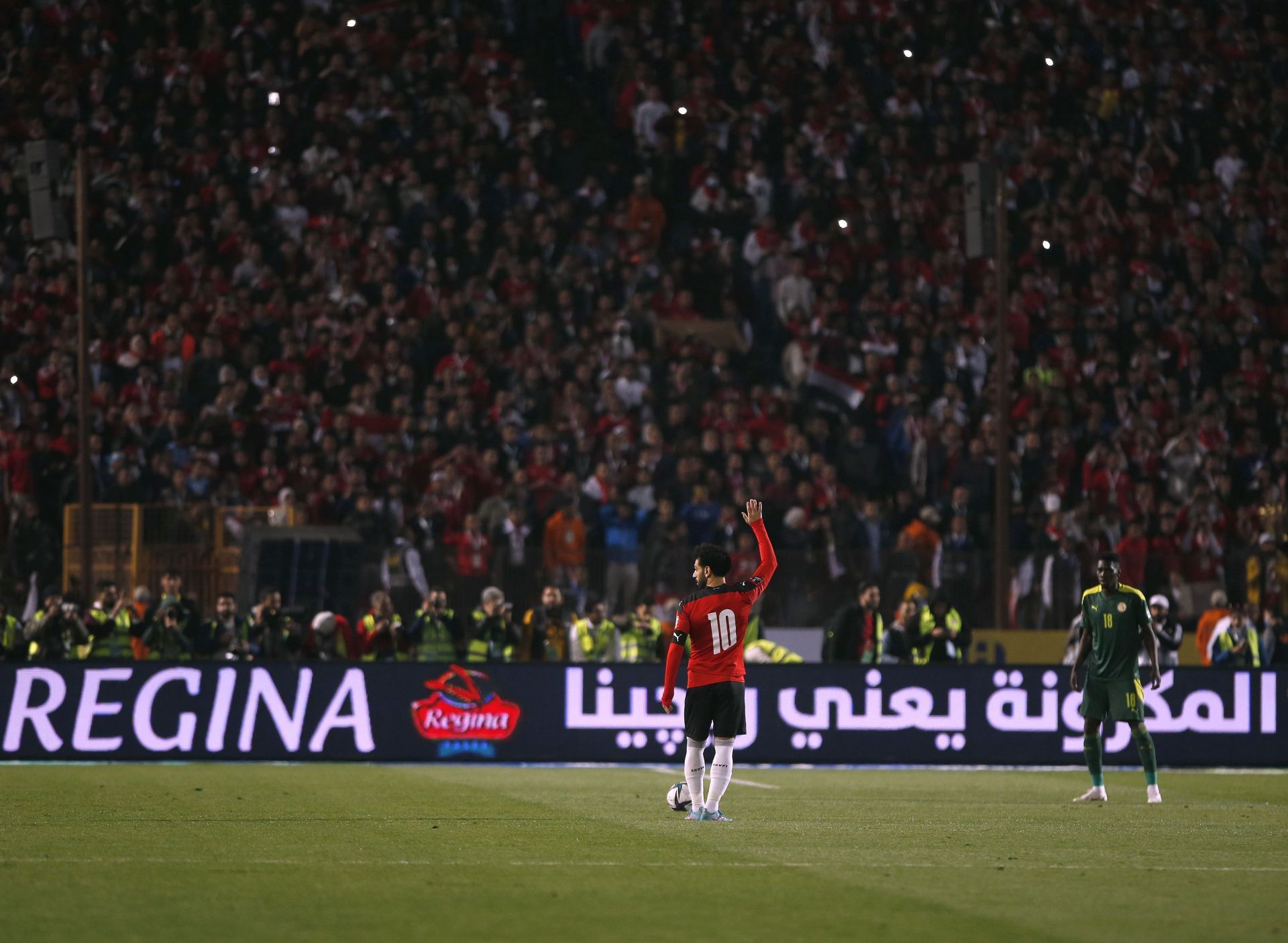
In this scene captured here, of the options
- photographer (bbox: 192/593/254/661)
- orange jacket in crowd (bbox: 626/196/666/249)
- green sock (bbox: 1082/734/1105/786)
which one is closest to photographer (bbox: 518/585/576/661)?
photographer (bbox: 192/593/254/661)

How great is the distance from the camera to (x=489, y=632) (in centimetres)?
2183

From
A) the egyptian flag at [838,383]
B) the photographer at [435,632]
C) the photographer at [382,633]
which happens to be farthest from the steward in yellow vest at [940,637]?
the photographer at [382,633]

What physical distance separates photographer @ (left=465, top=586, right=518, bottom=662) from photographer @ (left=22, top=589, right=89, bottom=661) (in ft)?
13.5

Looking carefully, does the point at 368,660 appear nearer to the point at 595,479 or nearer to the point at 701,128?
the point at 595,479

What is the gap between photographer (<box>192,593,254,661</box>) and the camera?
21.3 m

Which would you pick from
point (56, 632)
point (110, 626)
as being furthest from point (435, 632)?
point (56, 632)

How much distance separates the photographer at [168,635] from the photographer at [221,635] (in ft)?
0.60

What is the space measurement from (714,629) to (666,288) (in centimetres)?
1629

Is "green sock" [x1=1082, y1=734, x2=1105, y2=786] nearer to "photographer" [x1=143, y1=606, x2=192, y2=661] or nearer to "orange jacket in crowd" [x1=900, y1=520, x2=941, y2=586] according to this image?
"orange jacket in crowd" [x1=900, y1=520, x2=941, y2=586]

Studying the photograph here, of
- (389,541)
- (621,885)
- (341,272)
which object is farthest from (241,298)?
(621,885)

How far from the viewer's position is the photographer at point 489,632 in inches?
857

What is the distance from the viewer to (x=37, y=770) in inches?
731

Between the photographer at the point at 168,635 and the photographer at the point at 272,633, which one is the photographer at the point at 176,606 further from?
the photographer at the point at 272,633

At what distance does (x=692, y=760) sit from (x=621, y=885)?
3.38m
